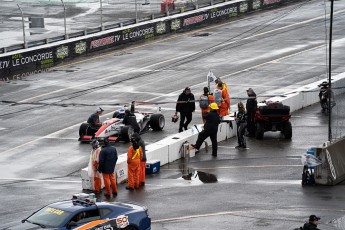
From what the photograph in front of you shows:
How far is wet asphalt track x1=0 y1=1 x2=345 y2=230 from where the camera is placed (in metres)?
21.0

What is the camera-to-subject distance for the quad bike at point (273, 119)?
28.4 meters

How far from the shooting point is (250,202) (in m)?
21.4

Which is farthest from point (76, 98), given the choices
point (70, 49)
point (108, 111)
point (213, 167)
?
point (213, 167)

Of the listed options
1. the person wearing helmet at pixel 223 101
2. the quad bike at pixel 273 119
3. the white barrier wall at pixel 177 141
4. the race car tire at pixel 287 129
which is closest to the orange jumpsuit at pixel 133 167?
the white barrier wall at pixel 177 141

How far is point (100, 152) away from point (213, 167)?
13.4ft

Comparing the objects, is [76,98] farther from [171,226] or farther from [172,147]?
[171,226]

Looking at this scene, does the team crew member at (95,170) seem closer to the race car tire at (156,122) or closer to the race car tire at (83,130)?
the race car tire at (83,130)

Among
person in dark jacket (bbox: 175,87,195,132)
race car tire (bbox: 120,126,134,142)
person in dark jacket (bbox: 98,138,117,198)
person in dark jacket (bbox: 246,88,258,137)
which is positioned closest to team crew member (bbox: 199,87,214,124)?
person in dark jacket (bbox: 175,87,195,132)

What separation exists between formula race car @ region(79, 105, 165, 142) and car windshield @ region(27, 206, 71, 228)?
441 inches

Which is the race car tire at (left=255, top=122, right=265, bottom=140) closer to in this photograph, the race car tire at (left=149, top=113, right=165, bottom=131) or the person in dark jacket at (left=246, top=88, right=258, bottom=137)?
the person in dark jacket at (left=246, top=88, right=258, bottom=137)

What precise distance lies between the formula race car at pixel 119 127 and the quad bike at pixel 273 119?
3.40 metres

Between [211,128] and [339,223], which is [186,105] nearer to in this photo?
[211,128]

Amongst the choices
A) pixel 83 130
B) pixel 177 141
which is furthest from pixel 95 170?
→ pixel 83 130

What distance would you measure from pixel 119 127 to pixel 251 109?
3.86 metres
